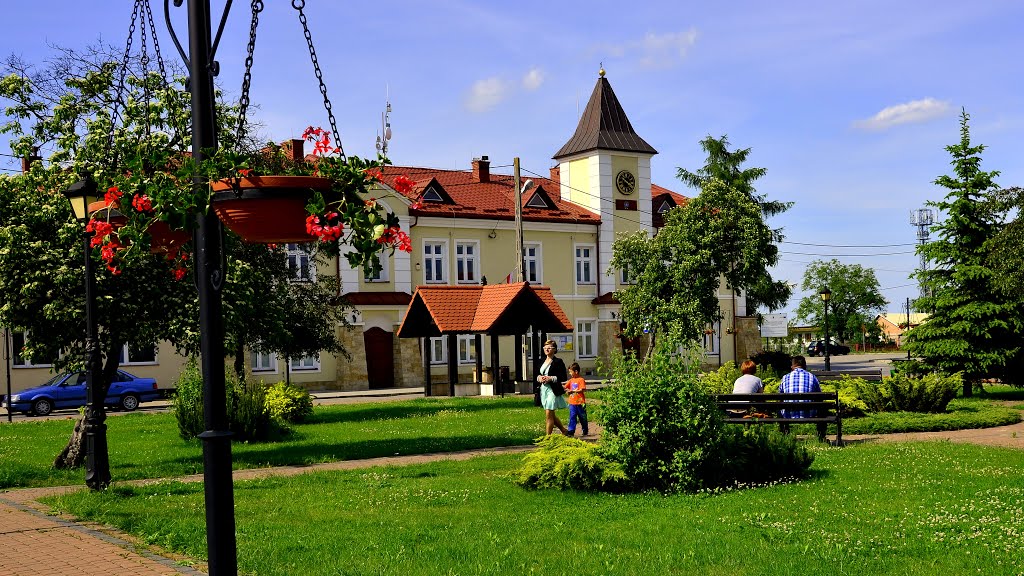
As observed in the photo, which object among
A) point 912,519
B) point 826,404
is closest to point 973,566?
point 912,519

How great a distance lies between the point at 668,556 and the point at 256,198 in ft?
15.9

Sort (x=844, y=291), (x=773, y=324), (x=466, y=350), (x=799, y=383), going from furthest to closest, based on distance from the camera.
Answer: (x=844, y=291) → (x=773, y=324) → (x=466, y=350) → (x=799, y=383)

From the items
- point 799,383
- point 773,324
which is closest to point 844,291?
point 773,324

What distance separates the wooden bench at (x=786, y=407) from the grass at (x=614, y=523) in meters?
2.57

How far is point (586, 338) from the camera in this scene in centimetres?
5253

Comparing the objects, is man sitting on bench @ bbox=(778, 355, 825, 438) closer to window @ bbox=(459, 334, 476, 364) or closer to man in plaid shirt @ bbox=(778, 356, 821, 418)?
man in plaid shirt @ bbox=(778, 356, 821, 418)

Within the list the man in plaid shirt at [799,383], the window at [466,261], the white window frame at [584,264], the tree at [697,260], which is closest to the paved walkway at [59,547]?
the man in plaid shirt at [799,383]

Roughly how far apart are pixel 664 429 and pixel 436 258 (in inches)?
1463

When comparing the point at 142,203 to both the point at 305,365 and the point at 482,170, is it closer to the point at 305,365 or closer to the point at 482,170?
the point at 305,365

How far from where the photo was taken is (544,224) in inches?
2016

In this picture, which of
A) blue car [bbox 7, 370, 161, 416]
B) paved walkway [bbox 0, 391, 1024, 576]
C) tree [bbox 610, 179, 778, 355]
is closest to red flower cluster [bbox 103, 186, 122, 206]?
paved walkway [bbox 0, 391, 1024, 576]

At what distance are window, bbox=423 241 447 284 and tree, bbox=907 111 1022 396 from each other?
2282 centimetres

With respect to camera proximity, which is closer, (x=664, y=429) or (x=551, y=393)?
(x=664, y=429)

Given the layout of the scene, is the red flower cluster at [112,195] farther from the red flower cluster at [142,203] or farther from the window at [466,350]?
the window at [466,350]
